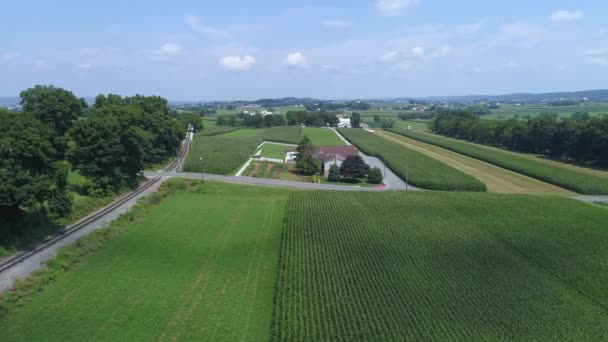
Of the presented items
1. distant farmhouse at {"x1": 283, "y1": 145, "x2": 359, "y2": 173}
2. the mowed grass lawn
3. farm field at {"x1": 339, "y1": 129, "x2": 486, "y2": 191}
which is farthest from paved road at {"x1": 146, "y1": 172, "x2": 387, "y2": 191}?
the mowed grass lawn

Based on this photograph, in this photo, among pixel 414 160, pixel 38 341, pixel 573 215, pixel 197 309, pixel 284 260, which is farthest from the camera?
pixel 414 160

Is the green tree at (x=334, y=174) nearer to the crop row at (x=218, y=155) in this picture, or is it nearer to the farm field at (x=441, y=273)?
the crop row at (x=218, y=155)

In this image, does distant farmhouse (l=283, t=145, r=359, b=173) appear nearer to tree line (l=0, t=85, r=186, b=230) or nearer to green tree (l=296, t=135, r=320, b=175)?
green tree (l=296, t=135, r=320, b=175)

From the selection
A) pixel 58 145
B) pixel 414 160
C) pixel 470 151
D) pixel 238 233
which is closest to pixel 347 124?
pixel 470 151

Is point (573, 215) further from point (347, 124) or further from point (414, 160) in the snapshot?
point (347, 124)

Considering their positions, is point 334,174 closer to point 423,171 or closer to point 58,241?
point 423,171

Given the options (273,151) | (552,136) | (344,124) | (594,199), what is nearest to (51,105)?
(273,151)

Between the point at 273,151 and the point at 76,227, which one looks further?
the point at 273,151
